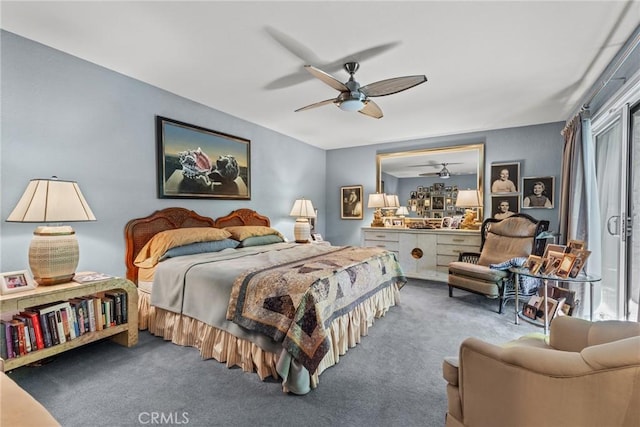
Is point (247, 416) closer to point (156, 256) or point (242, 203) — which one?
point (156, 256)

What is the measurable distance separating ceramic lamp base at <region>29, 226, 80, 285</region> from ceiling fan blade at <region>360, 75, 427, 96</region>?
2.67 metres

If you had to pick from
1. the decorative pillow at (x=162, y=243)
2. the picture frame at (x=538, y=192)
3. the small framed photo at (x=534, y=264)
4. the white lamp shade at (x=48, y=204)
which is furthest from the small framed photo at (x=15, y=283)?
the picture frame at (x=538, y=192)

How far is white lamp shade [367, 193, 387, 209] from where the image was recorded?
5.21 m

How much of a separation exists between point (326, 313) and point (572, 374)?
54.0 inches

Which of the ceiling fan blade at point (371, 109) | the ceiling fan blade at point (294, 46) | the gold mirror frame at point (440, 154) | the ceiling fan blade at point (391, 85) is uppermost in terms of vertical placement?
the ceiling fan blade at point (294, 46)

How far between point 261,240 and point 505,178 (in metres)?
3.89

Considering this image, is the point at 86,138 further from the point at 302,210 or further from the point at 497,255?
the point at 497,255

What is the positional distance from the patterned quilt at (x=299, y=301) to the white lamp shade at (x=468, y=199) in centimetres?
284

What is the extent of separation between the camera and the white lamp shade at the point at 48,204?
197 cm

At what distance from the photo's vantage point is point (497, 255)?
384 centimetres

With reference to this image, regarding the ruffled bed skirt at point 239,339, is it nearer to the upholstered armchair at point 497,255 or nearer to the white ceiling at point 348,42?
the upholstered armchair at point 497,255

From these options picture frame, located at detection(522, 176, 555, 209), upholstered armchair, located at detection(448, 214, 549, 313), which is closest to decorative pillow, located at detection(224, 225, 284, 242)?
upholstered armchair, located at detection(448, 214, 549, 313)

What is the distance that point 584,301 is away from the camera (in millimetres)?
2893

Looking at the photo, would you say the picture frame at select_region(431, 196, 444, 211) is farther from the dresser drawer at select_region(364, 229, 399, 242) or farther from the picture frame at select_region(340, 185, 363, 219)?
the picture frame at select_region(340, 185, 363, 219)
